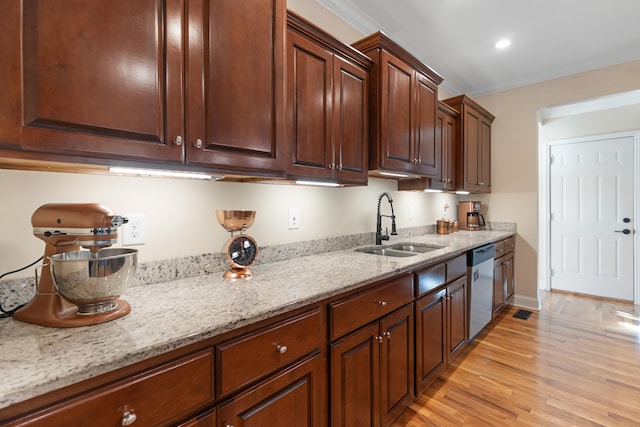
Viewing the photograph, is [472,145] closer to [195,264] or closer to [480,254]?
[480,254]

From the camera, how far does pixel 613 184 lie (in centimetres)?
380

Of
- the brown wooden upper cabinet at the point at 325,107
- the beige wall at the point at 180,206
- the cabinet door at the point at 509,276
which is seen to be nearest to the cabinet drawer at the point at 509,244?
the cabinet door at the point at 509,276

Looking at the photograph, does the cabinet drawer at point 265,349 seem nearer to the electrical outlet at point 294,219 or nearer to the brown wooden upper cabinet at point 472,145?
the electrical outlet at point 294,219

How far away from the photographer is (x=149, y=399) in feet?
2.33

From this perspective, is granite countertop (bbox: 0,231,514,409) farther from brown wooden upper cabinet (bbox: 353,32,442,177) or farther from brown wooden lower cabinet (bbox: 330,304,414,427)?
brown wooden upper cabinet (bbox: 353,32,442,177)

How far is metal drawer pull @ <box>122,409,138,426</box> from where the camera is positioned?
2.18ft

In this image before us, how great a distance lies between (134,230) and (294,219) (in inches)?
35.4

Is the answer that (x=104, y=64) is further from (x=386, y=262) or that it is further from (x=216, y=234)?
(x=386, y=262)

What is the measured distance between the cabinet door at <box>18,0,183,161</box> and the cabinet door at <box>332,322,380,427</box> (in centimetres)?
103

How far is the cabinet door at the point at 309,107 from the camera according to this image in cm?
147

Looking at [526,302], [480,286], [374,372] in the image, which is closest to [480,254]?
[480,286]

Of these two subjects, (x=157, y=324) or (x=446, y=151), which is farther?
(x=446, y=151)

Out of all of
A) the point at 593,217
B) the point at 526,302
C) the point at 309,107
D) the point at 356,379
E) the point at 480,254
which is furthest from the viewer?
the point at 593,217

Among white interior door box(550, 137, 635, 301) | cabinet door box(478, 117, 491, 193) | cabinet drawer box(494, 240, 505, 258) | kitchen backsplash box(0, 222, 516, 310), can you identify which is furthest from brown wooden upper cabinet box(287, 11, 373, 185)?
white interior door box(550, 137, 635, 301)
